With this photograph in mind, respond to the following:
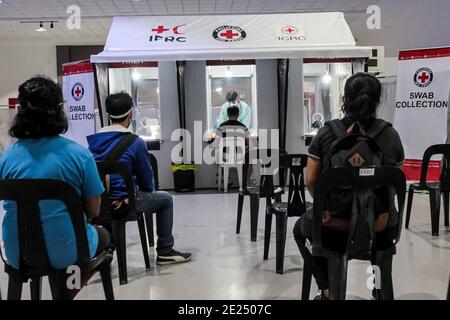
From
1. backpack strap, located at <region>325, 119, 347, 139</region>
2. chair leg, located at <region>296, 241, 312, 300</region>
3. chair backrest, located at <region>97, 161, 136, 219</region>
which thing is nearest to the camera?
backpack strap, located at <region>325, 119, 347, 139</region>

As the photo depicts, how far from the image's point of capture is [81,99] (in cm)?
574

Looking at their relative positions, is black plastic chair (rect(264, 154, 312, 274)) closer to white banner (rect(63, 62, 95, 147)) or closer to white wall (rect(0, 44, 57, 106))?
white banner (rect(63, 62, 95, 147))

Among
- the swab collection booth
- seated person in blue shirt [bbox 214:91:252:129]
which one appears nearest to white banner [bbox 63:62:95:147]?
the swab collection booth

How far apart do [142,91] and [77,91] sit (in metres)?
1.79

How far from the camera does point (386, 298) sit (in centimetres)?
199

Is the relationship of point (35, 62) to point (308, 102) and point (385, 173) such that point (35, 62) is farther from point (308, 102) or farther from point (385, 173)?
point (385, 173)

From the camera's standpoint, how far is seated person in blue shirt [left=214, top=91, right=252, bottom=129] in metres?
7.02

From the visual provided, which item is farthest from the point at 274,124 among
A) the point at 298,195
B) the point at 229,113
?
the point at 298,195

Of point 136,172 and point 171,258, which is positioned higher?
point 136,172

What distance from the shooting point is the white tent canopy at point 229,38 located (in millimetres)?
5492

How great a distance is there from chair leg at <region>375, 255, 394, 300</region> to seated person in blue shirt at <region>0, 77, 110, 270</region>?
1.34 m

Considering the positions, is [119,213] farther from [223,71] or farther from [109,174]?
[223,71]

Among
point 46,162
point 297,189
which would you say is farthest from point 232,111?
point 46,162
